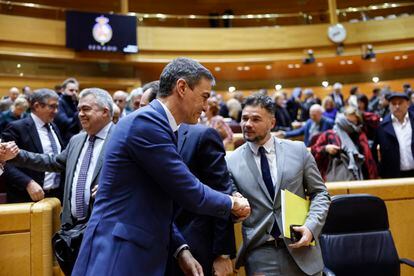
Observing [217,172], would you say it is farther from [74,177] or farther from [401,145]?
[401,145]

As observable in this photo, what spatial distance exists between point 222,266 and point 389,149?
10.1 feet

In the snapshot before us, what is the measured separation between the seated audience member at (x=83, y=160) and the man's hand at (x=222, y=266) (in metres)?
0.76

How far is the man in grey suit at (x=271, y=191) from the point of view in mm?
1800

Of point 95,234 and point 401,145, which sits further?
point 401,145

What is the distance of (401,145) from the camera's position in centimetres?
405

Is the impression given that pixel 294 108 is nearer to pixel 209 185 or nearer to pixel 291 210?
pixel 291 210

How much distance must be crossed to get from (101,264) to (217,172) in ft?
2.05

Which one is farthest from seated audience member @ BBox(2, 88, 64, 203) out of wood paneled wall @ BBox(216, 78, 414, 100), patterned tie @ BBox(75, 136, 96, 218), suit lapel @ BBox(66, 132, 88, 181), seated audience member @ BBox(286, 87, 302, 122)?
wood paneled wall @ BBox(216, 78, 414, 100)

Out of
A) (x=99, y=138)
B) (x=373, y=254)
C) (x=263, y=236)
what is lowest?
(x=373, y=254)

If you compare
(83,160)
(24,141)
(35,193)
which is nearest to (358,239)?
(83,160)

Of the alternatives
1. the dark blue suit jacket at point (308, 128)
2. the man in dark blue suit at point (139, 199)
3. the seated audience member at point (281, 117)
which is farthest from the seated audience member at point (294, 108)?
the man in dark blue suit at point (139, 199)

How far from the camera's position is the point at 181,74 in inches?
58.6

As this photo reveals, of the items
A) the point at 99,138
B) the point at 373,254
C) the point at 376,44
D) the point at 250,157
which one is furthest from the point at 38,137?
the point at 376,44

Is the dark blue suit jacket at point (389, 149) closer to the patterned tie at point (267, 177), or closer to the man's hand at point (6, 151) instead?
the patterned tie at point (267, 177)
